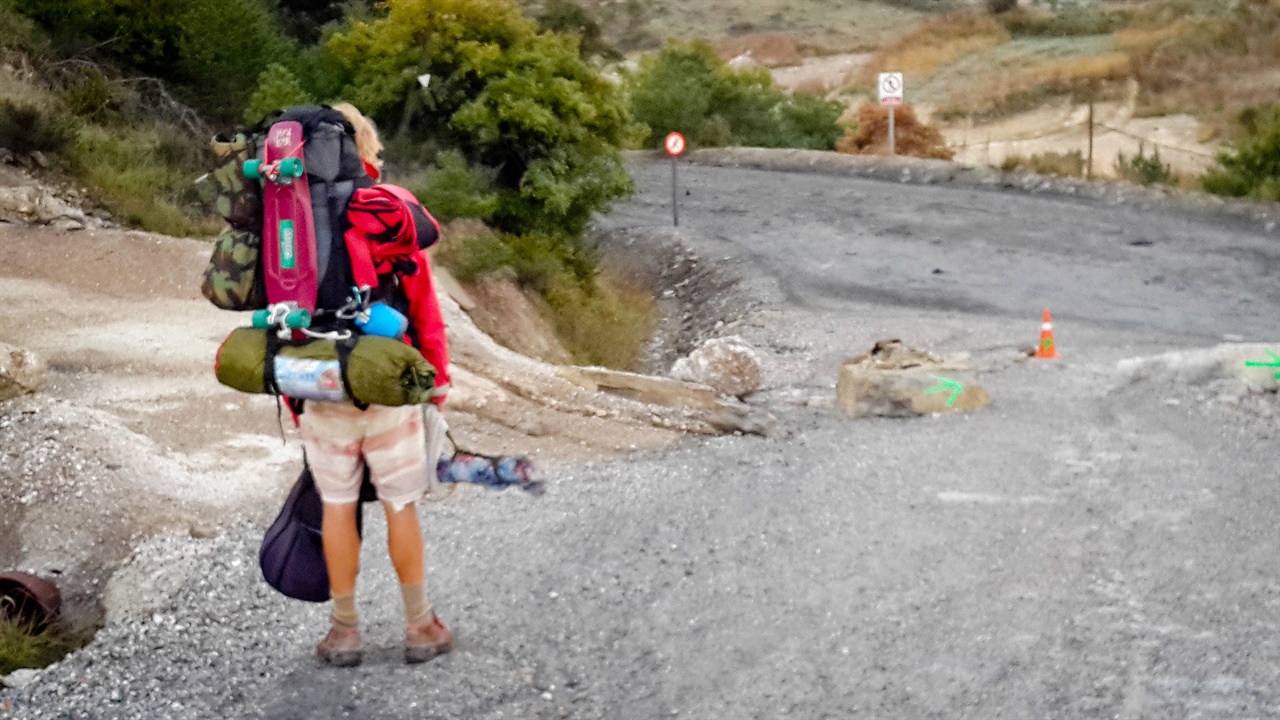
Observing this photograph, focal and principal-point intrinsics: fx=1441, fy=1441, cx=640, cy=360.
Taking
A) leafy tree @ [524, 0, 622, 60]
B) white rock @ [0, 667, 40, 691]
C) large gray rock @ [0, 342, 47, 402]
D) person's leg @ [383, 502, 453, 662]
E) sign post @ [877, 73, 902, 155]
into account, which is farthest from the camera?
sign post @ [877, 73, 902, 155]

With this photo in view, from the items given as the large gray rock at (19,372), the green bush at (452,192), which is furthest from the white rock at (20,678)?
the green bush at (452,192)

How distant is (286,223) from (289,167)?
0.20 meters

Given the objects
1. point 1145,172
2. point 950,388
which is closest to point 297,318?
point 950,388

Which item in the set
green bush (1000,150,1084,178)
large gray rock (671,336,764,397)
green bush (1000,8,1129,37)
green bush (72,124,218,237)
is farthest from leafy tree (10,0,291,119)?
green bush (1000,8,1129,37)

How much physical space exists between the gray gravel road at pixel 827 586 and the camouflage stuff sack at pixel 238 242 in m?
1.43

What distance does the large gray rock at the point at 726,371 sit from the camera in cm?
1083

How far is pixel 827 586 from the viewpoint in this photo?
20.3ft

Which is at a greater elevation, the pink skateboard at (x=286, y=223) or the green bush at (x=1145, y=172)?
the pink skateboard at (x=286, y=223)

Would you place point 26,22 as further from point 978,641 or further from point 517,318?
point 978,641

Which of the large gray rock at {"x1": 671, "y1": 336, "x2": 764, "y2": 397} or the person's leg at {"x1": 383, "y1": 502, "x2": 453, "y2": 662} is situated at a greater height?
the person's leg at {"x1": 383, "y1": 502, "x2": 453, "y2": 662}

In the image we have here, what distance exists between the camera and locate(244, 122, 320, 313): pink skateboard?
4.63 metres

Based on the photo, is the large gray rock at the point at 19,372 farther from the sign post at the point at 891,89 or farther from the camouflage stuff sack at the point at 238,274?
the sign post at the point at 891,89

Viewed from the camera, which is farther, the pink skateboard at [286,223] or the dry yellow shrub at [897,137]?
the dry yellow shrub at [897,137]

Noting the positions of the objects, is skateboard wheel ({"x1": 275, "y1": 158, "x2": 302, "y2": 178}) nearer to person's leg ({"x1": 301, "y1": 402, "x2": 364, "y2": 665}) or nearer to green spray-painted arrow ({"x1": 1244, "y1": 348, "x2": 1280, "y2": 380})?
person's leg ({"x1": 301, "y1": 402, "x2": 364, "y2": 665})
